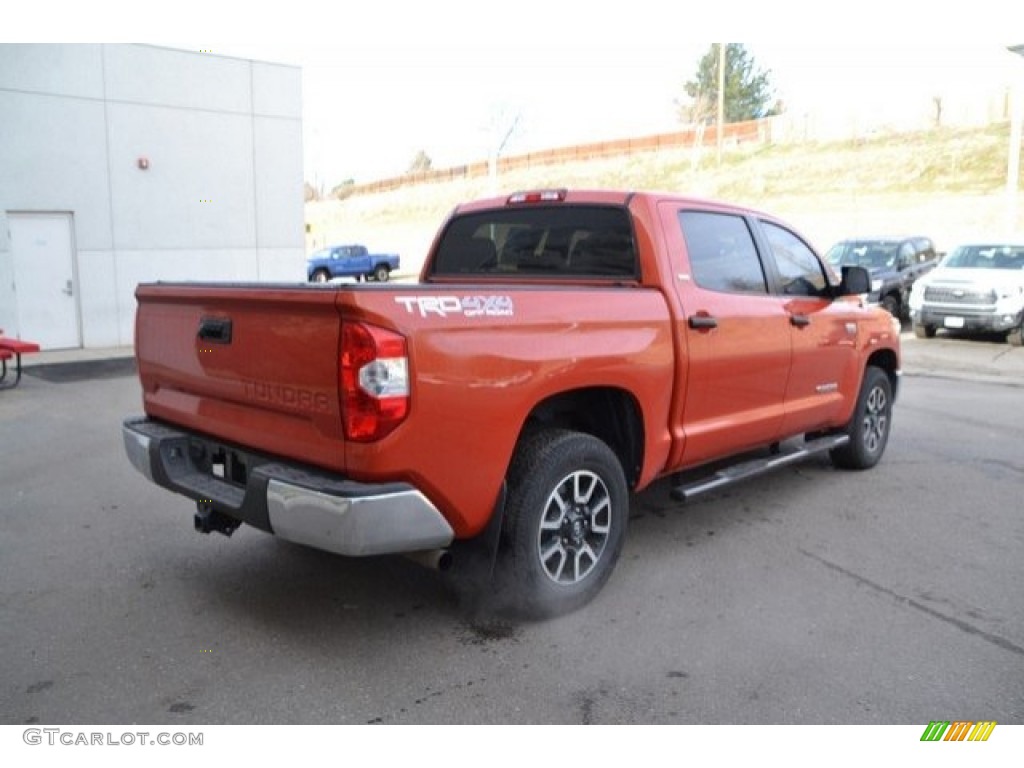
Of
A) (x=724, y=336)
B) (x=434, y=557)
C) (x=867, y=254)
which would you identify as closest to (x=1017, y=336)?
(x=867, y=254)

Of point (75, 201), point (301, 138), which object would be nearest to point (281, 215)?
point (301, 138)

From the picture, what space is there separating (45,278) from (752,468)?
40.2 ft

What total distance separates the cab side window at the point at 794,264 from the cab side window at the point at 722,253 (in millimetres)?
266

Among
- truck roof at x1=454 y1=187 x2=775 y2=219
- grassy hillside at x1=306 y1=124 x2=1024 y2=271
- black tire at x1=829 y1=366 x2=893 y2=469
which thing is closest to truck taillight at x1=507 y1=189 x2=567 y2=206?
truck roof at x1=454 y1=187 x2=775 y2=219

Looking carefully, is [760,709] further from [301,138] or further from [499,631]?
[301,138]

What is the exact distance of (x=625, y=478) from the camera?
14.0 feet

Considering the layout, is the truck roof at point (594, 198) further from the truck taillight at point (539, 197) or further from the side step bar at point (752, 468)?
the side step bar at point (752, 468)

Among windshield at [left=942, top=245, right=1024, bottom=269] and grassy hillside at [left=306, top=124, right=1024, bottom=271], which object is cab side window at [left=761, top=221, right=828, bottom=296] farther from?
grassy hillside at [left=306, top=124, right=1024, bottom=271]

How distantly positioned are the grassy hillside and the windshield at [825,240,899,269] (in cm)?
868

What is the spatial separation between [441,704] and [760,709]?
46.4 inches

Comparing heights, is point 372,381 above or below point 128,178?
below

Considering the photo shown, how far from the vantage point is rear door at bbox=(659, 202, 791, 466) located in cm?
450

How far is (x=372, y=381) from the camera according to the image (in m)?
3.08

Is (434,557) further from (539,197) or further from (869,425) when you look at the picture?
(869,425)
